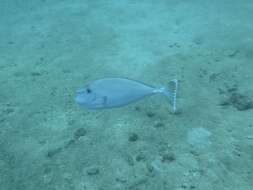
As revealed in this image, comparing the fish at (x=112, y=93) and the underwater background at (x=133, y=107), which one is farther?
the underwater background at (x=133, y=107)

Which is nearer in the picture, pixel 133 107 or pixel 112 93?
pixel 112 93

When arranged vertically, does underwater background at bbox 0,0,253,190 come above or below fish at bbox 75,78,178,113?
below

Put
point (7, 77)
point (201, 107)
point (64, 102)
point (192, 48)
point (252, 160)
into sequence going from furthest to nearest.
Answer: point (192, 48) < point (7, 77) < point (64, 102) < point (201, 107) < point (252, 160)

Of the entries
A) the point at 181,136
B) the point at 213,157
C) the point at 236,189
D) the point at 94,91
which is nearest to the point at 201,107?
the point at 181,136

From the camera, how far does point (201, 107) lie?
4.77 metres

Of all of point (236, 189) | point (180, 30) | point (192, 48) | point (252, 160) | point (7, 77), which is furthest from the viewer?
point (180, 30)

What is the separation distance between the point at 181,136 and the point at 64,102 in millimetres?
2262

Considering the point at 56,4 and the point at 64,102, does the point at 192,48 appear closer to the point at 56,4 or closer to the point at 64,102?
the point at 64,102

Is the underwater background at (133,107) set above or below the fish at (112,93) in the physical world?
below

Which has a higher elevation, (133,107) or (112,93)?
(112,93)

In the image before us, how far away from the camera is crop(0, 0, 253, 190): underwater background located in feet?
12.2

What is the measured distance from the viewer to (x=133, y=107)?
4.94m

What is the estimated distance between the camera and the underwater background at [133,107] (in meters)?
3.71

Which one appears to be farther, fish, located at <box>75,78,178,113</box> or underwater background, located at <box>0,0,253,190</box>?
underwater background, located at <box>0,0,253,190</box>
